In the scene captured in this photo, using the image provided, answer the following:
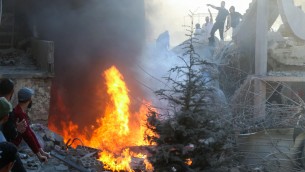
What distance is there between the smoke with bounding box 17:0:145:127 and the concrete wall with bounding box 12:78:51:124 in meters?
1.89

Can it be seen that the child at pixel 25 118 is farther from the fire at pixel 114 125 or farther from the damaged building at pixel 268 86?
the fire at pixel 114 125

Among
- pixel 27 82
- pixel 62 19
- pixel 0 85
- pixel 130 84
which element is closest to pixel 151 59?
pixel 130 84

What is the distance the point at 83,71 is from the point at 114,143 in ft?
9.15

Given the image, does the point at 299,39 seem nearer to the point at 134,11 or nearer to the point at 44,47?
→ the point at 134,11

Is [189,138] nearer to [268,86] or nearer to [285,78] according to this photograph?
[285,78]

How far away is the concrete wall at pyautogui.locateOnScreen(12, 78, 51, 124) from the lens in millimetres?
10117

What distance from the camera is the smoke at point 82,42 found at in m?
12.3

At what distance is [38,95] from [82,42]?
282 centimetres

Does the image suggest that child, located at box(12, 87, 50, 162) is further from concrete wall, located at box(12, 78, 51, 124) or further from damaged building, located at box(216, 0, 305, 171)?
A: concrete wall, located at box(12, 78, 51, 124)

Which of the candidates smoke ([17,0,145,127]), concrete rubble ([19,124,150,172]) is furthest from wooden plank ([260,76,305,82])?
smoke ([17,0,145,127])

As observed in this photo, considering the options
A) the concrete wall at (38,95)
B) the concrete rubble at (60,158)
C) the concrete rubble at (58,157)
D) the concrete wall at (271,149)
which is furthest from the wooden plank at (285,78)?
the concrete wall at (38,95)

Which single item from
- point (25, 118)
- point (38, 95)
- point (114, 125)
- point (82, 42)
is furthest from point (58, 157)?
point (82, 42)

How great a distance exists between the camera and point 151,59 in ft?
43.2

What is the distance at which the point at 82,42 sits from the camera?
40.6 feet
